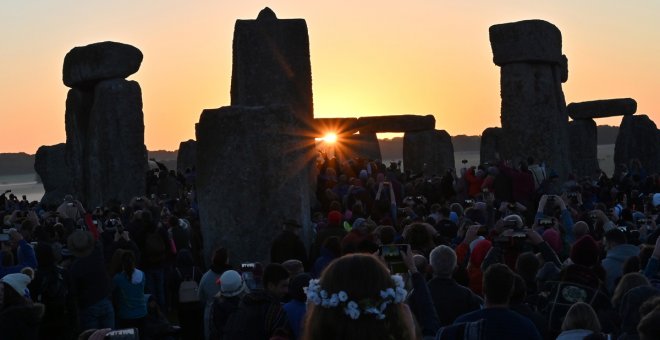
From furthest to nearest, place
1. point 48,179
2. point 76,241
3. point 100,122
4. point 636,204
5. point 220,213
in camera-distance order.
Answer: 1. point 48,179
2. point 100,122
3. point 636,204
4. point 220,213
5. point 76,241

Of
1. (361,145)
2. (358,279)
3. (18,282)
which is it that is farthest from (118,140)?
(358,279)

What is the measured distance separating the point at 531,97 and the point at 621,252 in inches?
499

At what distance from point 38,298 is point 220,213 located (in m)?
3.91

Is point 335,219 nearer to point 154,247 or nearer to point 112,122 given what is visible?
point 154,247

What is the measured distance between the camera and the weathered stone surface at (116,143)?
20.0 metres

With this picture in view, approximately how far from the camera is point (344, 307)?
Result: 3.70 m

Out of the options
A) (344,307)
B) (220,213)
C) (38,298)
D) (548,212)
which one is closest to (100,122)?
(220,213)

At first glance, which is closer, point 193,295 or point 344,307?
point 344,307

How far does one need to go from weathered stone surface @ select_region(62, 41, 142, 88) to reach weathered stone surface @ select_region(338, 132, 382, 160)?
1426 centimetres

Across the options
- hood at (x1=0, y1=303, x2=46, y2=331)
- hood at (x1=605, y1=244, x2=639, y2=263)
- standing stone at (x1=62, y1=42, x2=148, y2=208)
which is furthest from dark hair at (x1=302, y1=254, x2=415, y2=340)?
standing stone at (x1=62, y1=42, x2=148, y2=208)

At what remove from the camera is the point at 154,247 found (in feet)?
36.0

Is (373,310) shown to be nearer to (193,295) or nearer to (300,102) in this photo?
(193,295)

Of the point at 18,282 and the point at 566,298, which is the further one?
the point at 18,282

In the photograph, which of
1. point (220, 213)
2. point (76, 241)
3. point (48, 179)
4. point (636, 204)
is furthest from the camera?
point (48, 179)
